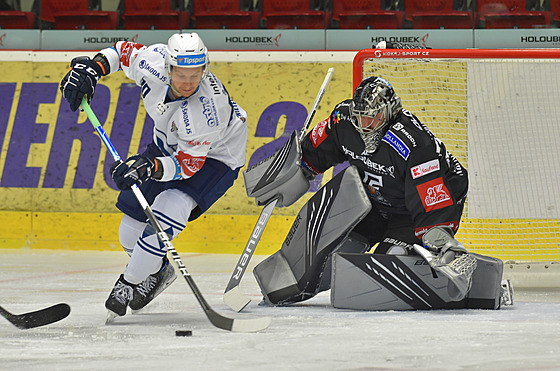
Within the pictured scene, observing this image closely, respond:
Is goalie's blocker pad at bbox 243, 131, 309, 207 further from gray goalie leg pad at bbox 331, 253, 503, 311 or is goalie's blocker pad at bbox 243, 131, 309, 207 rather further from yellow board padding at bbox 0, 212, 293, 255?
yellow board padding at bbox 0, 212, 293, 255

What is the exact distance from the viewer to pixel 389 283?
3184 millimetres

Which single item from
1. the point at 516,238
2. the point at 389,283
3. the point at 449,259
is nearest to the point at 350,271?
the point at 389,283

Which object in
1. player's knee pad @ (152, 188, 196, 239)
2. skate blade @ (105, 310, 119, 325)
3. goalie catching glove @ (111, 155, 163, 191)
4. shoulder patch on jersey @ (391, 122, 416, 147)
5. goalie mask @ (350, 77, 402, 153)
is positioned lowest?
skate blade @ (105, 310, 119, 325)

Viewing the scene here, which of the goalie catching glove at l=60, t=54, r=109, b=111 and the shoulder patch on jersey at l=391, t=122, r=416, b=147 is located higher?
the goalie catching glove at l=60, t=54, r=109, b=111

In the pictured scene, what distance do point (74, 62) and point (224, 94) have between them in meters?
0.61

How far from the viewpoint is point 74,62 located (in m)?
3.32

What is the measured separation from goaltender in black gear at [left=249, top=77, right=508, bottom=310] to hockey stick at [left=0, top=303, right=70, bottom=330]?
91 cm

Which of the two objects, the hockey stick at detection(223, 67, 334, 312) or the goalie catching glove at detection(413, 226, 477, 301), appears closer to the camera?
the goalie catching glove at detection(413, 226, 477, 301)

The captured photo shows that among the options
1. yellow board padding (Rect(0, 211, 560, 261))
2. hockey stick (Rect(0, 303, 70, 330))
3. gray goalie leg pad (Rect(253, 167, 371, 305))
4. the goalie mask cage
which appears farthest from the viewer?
yellow board padding (Rect(0, 211, 560, 261))

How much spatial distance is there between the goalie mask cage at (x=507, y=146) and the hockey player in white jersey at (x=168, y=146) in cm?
138

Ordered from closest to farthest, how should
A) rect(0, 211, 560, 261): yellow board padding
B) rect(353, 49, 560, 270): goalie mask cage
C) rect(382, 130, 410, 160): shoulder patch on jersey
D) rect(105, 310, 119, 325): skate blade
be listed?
rect(105, 310, 119, 325): skate blade < rect(382, 130, 410, 160): shoulder patch on jersey < rect(353, 49, 560, 270): goalie mask cage < rect(0, 211, 560, 261): yellow board padding

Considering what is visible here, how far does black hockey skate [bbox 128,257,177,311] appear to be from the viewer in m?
3.12

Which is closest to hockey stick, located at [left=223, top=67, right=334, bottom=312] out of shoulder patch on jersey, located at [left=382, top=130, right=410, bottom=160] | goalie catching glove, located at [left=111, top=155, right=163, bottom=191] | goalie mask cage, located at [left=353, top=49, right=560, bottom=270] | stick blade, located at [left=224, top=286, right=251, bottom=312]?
stick blade, located at [left=224, top=286, right=251, bottom=312]

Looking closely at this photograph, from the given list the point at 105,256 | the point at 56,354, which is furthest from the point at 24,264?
the point at 56,354
